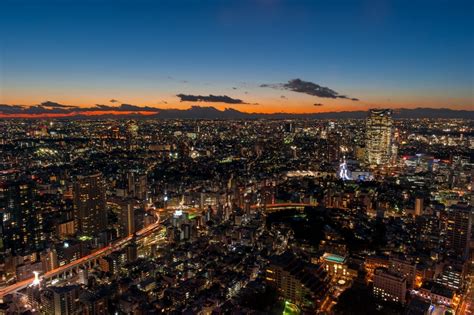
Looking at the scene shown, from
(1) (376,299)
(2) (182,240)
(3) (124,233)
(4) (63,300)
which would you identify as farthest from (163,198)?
(1) (376,299)

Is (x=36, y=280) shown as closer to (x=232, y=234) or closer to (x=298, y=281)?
(x=232, y=234)

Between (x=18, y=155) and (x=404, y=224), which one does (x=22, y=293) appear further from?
(x=18, y=155)

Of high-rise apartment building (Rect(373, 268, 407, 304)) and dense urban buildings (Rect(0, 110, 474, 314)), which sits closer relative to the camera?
high-rise apartment building (Rect(373, 268, 407, 304))

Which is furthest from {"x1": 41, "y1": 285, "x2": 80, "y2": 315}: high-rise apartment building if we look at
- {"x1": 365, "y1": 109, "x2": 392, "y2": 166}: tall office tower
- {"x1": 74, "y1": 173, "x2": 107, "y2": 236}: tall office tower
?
{"x1": 365, "y1": 109, "x2": 392, "y2": 166}: tall office tower

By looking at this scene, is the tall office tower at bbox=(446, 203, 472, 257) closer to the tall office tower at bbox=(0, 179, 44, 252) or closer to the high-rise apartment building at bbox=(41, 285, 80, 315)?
the high-rise apartment building at bbox=(41, 285, 80, 315)

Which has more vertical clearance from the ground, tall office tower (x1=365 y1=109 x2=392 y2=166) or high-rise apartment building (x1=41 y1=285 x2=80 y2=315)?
tall office tower (x1=365 y1=109 x2=392 y2=166)

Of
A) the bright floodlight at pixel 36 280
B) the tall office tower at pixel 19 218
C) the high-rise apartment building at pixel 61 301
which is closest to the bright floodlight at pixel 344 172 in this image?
the tall office tower at pixel 19 218
